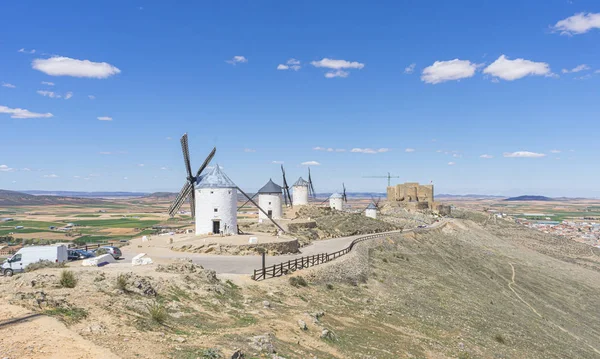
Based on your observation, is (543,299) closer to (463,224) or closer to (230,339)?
(230,339)

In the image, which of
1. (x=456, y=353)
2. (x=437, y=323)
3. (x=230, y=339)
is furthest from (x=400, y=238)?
(x=230, y=339)

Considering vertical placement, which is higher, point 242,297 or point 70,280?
point 70,280

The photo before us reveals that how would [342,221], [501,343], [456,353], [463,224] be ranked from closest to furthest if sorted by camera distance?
[456,353]
[501,343]
[342,221]
[463,224]

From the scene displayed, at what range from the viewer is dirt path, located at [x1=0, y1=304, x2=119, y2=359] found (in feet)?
33.1

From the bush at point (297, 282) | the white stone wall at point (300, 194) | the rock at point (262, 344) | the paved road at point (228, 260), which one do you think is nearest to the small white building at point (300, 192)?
the white stone wall at point (300, 194)

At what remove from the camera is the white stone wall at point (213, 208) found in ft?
129

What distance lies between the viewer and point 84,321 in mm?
12562

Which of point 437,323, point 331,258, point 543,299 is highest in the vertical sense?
point 331,258

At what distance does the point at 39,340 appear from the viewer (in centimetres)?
1068

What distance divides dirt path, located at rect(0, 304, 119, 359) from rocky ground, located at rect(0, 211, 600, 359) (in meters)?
0.04

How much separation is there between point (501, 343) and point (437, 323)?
3468 mm

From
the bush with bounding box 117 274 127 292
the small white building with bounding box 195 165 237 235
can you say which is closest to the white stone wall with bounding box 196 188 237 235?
the small white building with bounding box 195 165 237 235

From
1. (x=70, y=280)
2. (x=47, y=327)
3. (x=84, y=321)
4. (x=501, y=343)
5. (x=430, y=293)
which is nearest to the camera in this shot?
(x=47, y=327)

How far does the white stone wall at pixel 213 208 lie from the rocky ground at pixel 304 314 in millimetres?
12093
